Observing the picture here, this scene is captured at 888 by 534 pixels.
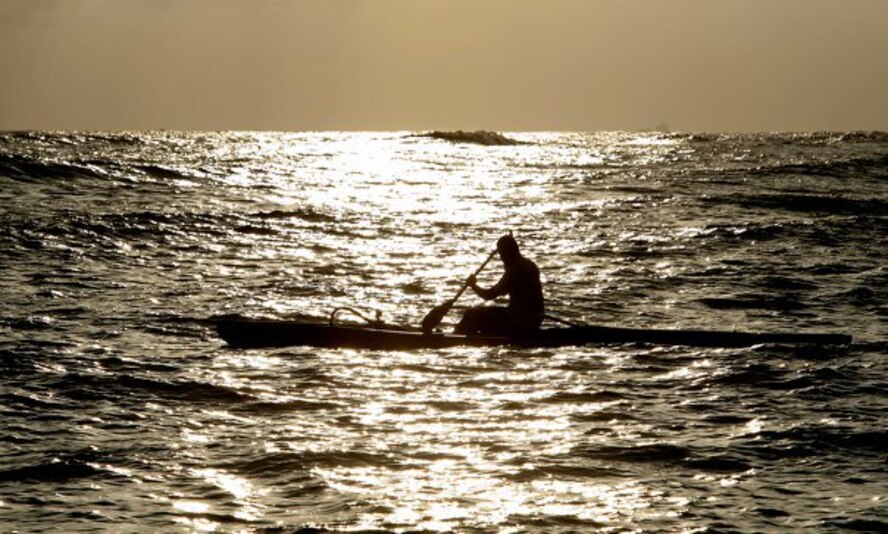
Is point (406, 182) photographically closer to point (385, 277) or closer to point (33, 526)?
point (385, 277)

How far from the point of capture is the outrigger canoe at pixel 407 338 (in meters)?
18.8

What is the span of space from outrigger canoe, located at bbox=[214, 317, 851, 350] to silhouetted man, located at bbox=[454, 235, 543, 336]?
9.7 inches

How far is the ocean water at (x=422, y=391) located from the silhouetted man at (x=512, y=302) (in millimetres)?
517

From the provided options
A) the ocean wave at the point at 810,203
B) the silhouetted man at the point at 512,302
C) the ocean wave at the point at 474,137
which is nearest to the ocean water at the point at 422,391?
the silhouetted man at the point at 512,302

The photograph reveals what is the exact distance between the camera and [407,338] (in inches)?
736

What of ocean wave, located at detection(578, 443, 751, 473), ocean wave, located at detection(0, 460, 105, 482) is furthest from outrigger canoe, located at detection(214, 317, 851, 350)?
ocean wave, located at detection(0, 460, 105, 482)

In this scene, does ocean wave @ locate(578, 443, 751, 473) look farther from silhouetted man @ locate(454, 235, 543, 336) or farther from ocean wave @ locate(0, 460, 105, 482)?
silhouetted man @ locate(454, 235, 543, 336)

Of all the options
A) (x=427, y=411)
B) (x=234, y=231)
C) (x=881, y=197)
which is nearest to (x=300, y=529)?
(x=427, y=411)

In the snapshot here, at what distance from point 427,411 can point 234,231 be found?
24.9 m

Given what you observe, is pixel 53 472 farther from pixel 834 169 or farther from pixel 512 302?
pixel 834 169

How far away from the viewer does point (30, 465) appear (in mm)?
12352

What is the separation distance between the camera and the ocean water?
441 inches

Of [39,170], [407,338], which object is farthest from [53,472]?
[39,170]

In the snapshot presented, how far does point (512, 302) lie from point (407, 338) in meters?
1.71
